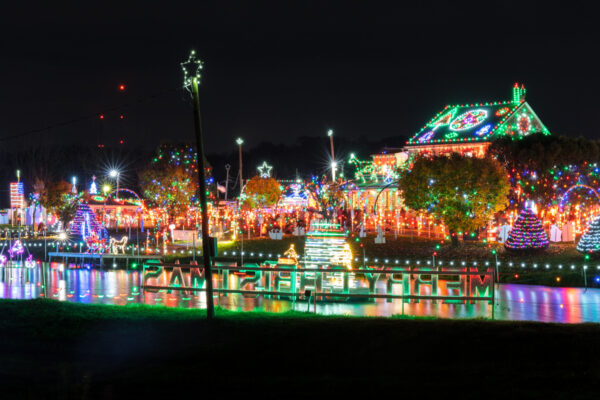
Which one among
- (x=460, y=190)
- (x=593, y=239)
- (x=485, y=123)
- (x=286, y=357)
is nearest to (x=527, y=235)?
(x=593, y=239)

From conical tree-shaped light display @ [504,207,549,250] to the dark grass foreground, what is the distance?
15657mm

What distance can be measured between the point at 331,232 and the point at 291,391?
11.3 metres

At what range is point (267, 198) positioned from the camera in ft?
173

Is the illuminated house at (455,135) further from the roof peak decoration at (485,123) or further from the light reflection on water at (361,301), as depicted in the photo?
the light reflection on water at (361,301)

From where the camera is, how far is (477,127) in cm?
5025

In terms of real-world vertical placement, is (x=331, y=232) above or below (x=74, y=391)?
above

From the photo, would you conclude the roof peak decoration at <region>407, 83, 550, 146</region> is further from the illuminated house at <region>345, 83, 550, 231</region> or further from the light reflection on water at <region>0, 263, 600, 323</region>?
the light reflection on water at <region>0, 263, 600, 323</region>

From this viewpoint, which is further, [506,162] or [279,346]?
[506,162]

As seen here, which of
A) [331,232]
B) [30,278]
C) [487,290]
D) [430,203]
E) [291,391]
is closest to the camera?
[291,391]

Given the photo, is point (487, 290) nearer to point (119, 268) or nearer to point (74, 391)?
point (74, 391)

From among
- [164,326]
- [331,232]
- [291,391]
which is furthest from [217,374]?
[331,232]

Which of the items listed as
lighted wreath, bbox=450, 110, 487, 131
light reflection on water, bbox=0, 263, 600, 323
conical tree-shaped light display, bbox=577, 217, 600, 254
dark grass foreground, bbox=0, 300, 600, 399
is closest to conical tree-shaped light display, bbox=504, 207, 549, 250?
conical tree-shaped light display, bbox=577, 217, 600, 254

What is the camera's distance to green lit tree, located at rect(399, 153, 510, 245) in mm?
32062

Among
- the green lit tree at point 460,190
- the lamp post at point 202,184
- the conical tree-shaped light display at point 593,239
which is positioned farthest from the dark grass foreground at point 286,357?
the green lit tree at point 460,190
